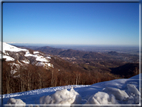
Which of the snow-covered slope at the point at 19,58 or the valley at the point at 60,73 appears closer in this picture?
the valley at the point at 60,73

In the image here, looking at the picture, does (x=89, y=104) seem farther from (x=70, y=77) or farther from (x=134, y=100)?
→ (x=70, y=77)

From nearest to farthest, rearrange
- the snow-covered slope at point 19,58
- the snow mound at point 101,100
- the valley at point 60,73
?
the snow mound at point 101,100 → the valley at point 60,73 → the snow-covered slope at point 19,58

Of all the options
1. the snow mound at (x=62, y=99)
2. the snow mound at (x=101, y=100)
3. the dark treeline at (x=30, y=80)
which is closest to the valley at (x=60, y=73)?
the dark treeline at (x=30, y=80)

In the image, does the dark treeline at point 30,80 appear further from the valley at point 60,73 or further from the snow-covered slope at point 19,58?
the snow-covered slope at point 19,58

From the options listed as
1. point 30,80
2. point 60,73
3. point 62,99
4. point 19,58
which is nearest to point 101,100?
point 62,99

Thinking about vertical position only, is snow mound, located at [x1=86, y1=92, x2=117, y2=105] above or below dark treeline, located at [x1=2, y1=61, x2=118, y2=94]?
above

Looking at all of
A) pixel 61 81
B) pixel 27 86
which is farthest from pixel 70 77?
pixel 27 86

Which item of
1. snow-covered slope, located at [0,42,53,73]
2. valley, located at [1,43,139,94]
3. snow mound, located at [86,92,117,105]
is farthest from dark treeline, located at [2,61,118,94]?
snow mound, located at [86,92,117,105]

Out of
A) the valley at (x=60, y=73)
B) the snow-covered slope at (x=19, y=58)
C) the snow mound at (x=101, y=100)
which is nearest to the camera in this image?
the snow mound at (x=101, y=100)

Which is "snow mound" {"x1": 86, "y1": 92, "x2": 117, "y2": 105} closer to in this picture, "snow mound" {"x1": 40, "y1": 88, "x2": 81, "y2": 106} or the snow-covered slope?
"snow mound" {"x1": 40, "y1": 88, "x2": 81, "y2": 106}

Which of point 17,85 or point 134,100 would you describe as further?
point 17,85

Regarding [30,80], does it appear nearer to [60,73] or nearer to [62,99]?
[60,73]
